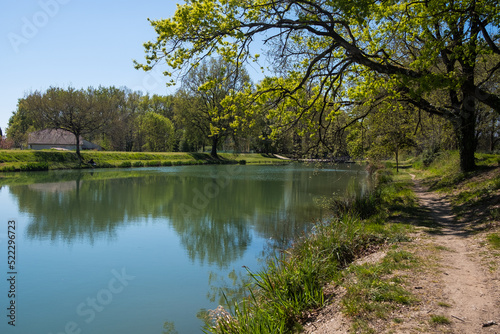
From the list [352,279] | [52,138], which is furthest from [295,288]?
[52,138]

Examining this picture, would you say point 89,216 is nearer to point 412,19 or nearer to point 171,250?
point 171,250

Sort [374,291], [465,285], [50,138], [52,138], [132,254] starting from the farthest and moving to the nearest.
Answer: [52,138] → [50,138] → [132,254] → [465,285] → [374,291]

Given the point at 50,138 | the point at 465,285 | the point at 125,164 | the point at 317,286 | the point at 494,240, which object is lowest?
the point at 317,286

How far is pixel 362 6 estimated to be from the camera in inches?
334

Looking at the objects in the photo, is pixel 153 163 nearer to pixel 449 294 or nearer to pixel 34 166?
pixel 34 166

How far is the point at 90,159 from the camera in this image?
→ 127 feet

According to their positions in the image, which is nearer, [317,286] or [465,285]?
[465,285]

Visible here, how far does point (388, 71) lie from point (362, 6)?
2365mm

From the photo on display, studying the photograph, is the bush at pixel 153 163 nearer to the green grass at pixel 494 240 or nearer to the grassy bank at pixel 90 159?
the grassy bank at pixel 90 159

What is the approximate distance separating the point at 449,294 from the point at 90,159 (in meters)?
39.8

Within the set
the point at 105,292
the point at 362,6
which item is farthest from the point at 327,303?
the point at 362,6

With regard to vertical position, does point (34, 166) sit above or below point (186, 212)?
above

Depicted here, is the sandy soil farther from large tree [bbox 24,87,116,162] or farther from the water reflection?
large tree [bbox 24,87,116,162]

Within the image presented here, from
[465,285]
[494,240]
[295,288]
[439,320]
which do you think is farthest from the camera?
[494,240]
